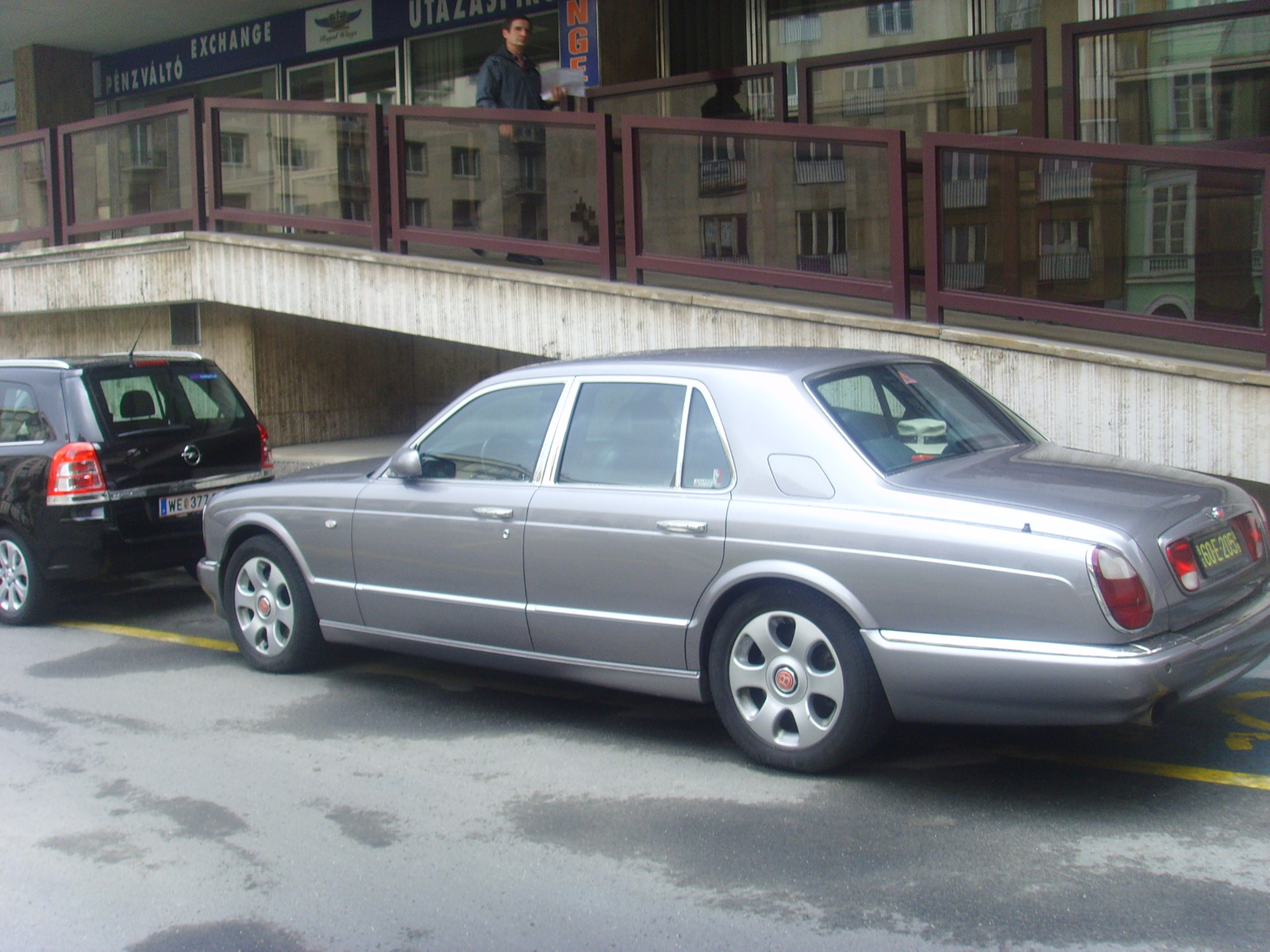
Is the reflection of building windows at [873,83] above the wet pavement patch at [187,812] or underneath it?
above

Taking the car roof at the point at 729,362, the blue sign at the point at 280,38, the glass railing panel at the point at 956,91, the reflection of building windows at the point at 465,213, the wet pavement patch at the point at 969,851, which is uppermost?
the blue sign at the point at 280,38

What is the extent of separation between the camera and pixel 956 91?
9695 millimetres

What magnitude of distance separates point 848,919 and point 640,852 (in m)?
0.78

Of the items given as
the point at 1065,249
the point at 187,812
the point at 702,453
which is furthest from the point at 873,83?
the point at 187,812

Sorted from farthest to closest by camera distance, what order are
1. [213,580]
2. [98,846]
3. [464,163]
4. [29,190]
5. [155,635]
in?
[29,190] < [464,163] < [155,635] < [213,580] < [98,846]

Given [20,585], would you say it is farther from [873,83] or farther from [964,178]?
[873,83]

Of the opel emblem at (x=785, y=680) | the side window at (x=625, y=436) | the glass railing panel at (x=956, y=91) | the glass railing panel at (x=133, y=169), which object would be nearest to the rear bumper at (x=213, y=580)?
the side window at (x=625, y=436)

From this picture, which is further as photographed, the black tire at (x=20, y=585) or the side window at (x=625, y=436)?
the black tire at (x=20, y=585)

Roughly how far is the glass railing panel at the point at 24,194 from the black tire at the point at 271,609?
891cm

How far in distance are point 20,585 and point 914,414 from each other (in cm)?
597

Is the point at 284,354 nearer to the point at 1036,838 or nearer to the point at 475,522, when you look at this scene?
the point at 475,522

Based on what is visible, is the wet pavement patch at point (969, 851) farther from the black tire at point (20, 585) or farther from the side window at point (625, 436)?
the black tire at point (20, 585)

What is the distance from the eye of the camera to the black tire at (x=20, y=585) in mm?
8062

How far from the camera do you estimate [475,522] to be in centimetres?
550
